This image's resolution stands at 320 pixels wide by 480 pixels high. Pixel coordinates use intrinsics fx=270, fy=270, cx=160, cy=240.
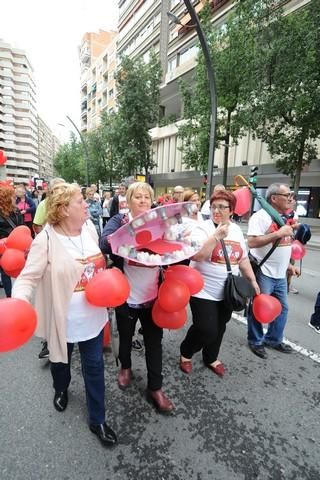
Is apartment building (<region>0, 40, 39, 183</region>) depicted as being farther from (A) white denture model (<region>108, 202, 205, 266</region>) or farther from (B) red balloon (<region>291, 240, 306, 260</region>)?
(A) white denture model (<region>108, 202, 205, 266</region>)

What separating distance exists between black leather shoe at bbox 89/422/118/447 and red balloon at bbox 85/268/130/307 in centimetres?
99

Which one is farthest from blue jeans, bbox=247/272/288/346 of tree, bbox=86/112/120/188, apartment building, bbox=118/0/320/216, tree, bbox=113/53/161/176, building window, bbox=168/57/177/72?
building window, bbox=168/57/177/72

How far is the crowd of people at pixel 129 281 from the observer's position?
62.6 inches

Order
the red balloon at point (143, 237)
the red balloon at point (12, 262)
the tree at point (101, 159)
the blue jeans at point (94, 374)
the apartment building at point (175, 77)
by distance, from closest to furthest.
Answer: the red balloon at point (143, 237)
the blue jeans at point (94, 374)
the red balloon at point (12, 262)
the apartment building at point (175, 77)
the tree at point (101, 159)

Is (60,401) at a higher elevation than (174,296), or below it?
below

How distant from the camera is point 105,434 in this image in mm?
1852

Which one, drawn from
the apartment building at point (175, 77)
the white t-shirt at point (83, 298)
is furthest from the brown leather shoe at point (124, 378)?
the apartment building at point (175, 77)

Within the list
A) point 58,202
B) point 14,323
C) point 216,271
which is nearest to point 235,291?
point 216,271

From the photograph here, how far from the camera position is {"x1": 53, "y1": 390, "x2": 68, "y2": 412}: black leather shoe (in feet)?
6.96

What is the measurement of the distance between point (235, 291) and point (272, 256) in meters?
0.86

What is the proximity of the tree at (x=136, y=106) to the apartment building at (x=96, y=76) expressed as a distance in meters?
19.5

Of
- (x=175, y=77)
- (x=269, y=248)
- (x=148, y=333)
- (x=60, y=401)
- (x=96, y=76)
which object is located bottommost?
(x=60, y=401)

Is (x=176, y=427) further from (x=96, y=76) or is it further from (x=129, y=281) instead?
(x=96, y=76)

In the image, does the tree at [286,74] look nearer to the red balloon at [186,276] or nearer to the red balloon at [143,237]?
the red balloon at [186,276]
